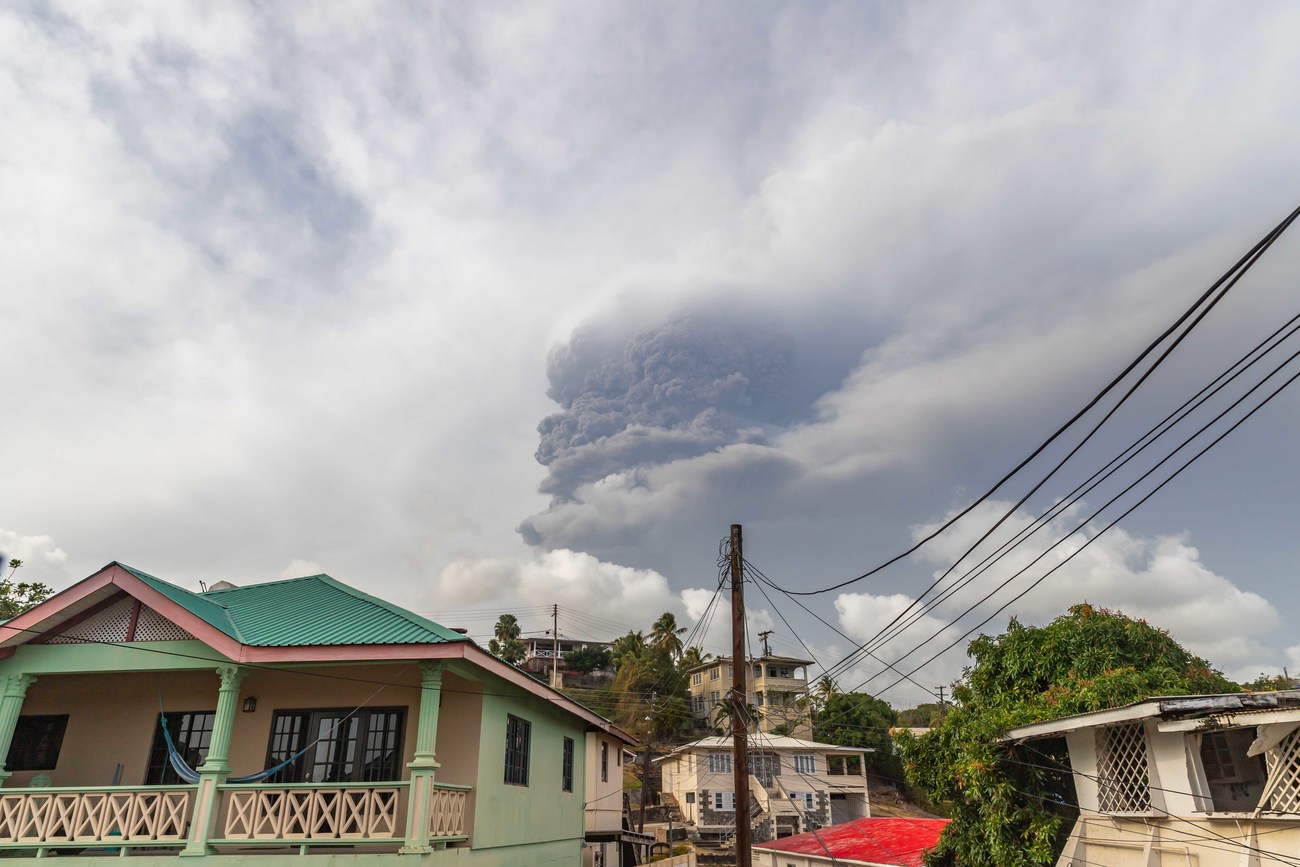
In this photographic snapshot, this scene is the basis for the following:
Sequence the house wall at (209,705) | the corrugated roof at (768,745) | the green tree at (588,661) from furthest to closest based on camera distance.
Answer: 1. the green tree at (588,661)
2. the corrugated roof at (768,745)
3. the house wall at (209,705)

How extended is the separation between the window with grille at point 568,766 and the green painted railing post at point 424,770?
8.38 m

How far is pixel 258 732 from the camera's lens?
14.7 meters

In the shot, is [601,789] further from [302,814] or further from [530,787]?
[302,814]

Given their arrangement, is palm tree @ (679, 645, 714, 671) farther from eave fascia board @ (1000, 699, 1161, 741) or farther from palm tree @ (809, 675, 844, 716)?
eave fascia board @ (1000, 699, 1161, 741)

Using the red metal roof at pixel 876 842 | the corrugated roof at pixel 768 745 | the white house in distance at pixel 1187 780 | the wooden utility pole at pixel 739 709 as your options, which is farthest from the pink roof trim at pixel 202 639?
the corrugated roof at pixel 768 745

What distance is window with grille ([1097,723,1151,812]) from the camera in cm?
1215

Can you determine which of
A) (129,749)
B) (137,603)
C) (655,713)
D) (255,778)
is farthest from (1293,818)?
(655,713)

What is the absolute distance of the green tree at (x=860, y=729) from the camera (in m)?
64.7

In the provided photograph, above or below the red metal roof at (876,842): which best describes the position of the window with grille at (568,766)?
above

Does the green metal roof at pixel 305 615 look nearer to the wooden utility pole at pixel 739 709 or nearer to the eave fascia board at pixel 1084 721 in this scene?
the wooden utility pole at pixel 739 709

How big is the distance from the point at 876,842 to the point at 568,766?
38.2 feet

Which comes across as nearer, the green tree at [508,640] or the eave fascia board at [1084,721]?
the eave fascia board at [1084,721]

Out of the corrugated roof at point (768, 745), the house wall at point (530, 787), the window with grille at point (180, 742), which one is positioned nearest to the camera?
the house wall at point (530, 787)

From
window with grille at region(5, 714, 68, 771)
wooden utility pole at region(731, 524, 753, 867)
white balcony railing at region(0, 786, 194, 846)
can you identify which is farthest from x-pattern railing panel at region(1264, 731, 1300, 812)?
window with grille at region(5, 714, 68, 771)
